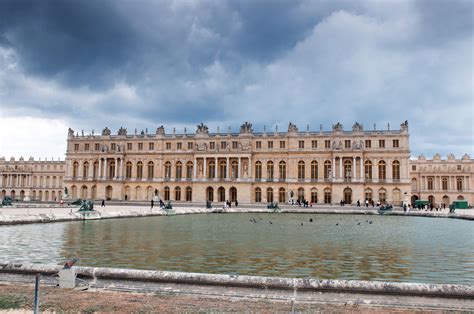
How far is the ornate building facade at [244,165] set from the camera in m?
70.6

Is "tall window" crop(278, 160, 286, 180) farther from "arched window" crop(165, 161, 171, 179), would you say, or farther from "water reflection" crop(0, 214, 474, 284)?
"water reflection" crop(0, 214, 474, 284)

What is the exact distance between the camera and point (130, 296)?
25.0ft

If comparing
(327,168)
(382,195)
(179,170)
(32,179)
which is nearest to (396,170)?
(382,195)

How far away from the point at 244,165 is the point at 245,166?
0.26 m

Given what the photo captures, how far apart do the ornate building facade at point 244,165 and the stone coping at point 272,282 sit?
215 feet

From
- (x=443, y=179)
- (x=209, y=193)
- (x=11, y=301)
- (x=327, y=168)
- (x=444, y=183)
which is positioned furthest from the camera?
(x=443, y=179)

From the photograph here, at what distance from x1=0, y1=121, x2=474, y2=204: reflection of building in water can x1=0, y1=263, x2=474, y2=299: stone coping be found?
215ft

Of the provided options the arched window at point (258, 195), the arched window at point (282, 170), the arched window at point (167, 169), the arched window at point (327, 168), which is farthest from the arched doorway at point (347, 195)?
the arched window at point (167, 169)

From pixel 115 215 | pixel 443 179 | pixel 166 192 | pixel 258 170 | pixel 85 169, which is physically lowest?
pixel 115 215

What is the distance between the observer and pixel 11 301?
6.98m

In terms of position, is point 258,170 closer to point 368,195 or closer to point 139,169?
point 368,195

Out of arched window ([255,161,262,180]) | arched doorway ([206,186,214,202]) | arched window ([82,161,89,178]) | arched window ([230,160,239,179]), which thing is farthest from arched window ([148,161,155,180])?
arched window ([255,161,262,180])

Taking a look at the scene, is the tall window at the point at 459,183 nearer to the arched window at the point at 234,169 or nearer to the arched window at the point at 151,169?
the arched window at the point at 234,169

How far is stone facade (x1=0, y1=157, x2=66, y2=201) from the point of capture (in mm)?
111500
